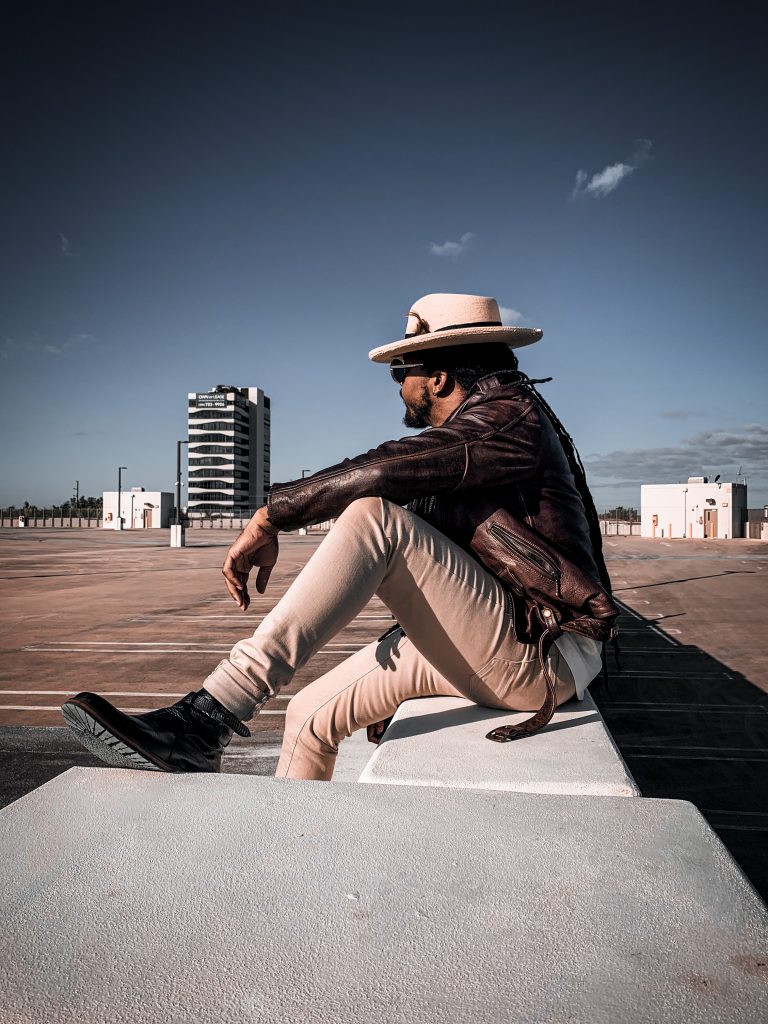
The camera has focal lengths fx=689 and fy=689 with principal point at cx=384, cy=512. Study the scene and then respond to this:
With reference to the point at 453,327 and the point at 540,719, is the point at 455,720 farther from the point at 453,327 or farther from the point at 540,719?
the point at 453,327

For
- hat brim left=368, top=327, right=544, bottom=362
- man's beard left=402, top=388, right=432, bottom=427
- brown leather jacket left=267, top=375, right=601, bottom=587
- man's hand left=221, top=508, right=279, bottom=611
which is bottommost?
man's hand left=221, top=508, right=279, bottom=611

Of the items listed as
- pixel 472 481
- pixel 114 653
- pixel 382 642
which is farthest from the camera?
pixel 114 653

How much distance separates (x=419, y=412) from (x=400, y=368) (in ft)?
0.52

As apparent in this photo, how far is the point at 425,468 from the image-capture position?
1783 millimetres

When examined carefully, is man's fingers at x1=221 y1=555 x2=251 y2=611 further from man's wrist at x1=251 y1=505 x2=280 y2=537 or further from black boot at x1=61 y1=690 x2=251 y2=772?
black boot at x1=61 y1=690 x2=251 y2=772

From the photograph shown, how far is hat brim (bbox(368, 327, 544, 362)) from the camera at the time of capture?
2.11m

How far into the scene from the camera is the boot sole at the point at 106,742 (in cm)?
141

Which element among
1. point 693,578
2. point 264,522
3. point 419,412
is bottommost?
point 693,578

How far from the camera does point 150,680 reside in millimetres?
5188

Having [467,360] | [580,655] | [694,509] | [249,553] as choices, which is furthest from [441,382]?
[694,509]

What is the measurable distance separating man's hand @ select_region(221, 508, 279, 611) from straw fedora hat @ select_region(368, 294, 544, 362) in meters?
0.70

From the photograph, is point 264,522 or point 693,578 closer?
point 264,522

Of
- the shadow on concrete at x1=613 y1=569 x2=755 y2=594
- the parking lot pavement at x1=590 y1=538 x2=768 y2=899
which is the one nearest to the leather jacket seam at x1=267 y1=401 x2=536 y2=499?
the parking lot pavement at x1=590 y1=538 x2=768 y2=899

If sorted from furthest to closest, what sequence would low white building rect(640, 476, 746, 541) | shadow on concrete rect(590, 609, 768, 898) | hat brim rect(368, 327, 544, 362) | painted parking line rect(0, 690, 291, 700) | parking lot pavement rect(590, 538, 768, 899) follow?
1. low white building rect(640, 476, 746, 541)
2. painted parking line rect(0, 690, 291, 700)
3. parking lot pavement rect(590, 538, 768, 899)
4. shadow on concrete rect(590, 609, 768, 898)
5. hat brim rect(368, 327, 544, 362)
